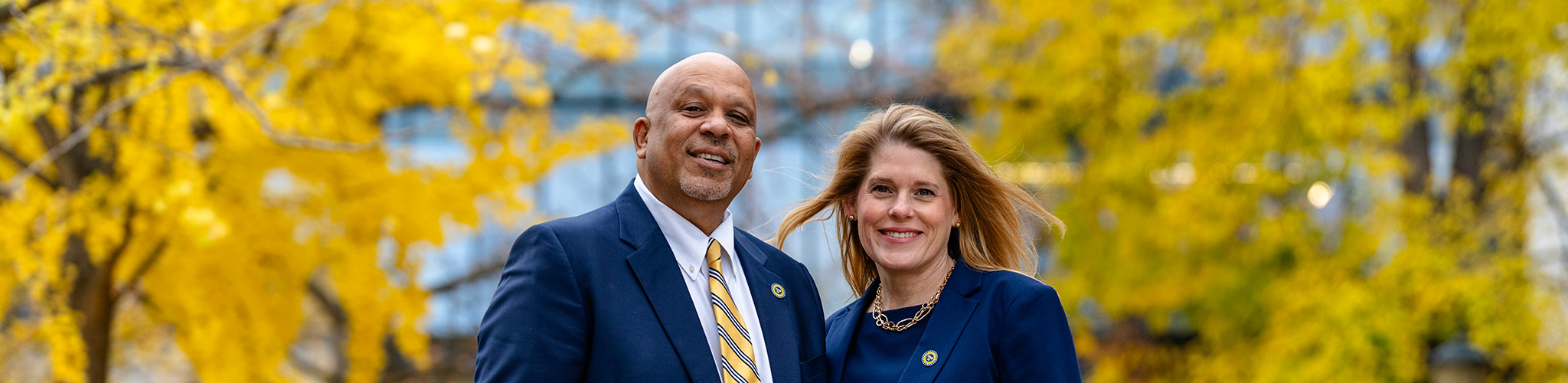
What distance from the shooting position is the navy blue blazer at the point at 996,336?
A: 2.86m

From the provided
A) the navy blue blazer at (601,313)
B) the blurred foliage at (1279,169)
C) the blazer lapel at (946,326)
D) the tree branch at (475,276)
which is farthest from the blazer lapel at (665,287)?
the tree branch at (475,276)

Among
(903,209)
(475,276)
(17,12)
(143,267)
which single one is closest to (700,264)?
(903,209)

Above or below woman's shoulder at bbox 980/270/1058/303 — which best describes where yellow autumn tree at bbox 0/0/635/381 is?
above

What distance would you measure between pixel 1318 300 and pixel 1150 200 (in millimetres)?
1838

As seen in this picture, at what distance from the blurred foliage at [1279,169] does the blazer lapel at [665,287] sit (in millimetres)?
6950

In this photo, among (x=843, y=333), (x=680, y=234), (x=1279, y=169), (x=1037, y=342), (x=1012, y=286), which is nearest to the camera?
(x=680, y=234)

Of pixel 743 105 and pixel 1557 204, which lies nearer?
pixel 743 105

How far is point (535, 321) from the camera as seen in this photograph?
7.53 feet

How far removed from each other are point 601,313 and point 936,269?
1.12m

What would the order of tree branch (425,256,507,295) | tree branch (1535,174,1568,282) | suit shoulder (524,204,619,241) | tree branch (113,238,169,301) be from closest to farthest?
1. suit shoulder (524,204,619,241)
2. tree branch (113,238,169,301)
3. tree branch (1535,174,1568,282)
4. tree branch (425,256,507,295)

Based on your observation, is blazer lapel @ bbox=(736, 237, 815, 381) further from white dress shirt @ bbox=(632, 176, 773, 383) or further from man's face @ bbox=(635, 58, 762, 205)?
man's face @ bbox=(635, 58, 762, 205)

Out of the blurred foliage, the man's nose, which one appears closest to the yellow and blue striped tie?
the man's nose

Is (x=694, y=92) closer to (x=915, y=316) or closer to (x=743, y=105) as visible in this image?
(x=743, y=105)

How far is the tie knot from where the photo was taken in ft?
8.65
